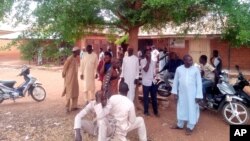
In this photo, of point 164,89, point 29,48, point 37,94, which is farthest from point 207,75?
point 37,94

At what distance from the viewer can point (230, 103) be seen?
7906mm

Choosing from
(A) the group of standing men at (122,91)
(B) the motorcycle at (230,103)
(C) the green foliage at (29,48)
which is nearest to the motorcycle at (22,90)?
(A) the group of standing men at (122,91)

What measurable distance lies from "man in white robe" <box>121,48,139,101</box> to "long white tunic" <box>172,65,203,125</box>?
4.24 ft

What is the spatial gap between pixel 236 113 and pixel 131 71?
8.63 feet

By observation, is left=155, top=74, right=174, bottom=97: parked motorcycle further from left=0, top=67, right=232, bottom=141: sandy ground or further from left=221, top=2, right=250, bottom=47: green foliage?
left=221, top=2, right=250, bottom=47: green foliage

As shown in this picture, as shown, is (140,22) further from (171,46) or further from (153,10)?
(171,46)

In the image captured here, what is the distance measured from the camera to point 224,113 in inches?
316

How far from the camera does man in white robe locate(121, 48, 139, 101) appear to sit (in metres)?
8.39

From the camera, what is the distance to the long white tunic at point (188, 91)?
23.7 feet

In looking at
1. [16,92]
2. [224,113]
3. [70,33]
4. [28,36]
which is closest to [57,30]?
[70,33]

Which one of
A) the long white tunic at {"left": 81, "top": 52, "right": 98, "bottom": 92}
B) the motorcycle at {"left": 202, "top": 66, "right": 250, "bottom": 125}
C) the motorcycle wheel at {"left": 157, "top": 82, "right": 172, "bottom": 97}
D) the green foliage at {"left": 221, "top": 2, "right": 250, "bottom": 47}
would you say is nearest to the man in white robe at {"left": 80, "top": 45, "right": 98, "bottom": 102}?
the long white tunic at {"left": 81, "top": 52, "right": 98, "bottom": 92}

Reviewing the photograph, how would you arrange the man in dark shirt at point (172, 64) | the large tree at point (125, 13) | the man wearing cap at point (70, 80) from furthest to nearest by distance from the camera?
the man in dark shirt at point (172, 64) < the man wearing cap at point (70, 80) < the large tree at point (125, 13)

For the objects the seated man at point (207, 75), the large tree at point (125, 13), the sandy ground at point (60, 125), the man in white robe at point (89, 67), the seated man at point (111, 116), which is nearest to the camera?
the seated man at point (111, 116)

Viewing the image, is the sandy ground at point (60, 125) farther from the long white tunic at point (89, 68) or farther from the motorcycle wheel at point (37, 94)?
the long white tunic at point (89, 68)
